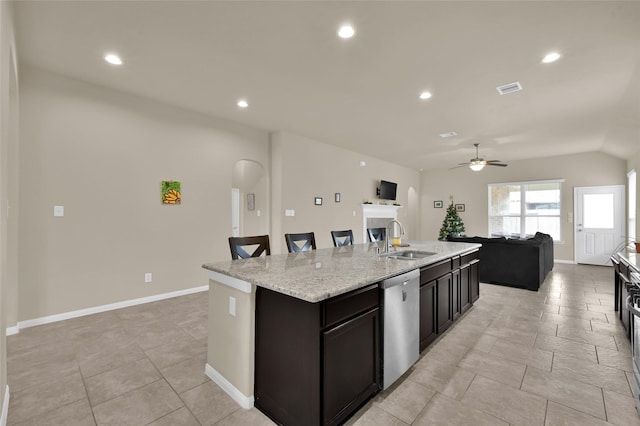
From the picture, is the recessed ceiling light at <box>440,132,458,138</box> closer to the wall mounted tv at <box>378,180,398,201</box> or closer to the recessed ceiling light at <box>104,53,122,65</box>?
the wall mounted tv at <box>378,180,398,201</box>

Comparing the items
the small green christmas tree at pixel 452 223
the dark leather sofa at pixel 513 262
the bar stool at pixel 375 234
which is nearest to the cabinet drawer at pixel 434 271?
the bar stool at pixel 375 234

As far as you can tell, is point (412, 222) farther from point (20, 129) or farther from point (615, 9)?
point (20, 129)

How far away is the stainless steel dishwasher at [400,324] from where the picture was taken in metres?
1.90

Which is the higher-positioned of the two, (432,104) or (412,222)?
(432,104)

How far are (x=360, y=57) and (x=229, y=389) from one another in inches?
121

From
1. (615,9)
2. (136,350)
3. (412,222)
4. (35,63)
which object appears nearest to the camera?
(615,9)

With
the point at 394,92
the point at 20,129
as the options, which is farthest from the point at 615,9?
the point at 20,129

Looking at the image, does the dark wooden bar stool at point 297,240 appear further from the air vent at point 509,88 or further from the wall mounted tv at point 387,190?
the wall mounted tv at point 387,190

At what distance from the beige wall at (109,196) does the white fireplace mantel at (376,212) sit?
3.71m

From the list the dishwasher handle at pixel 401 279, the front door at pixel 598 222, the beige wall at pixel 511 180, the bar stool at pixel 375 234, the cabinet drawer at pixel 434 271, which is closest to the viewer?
the dishwasher handle at pixel 401 279

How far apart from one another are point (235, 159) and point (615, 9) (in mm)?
4668

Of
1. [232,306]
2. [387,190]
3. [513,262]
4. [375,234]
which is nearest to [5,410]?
[232,306]

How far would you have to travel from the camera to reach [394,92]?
3730mm

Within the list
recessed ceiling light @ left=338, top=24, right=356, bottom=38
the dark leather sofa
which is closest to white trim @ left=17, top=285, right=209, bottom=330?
recessed ceiling light @ left=338, top=24, right=356, bottom=38
